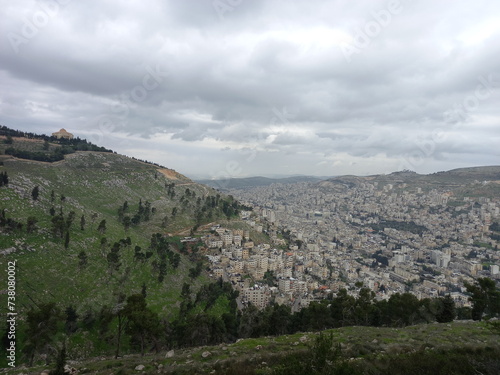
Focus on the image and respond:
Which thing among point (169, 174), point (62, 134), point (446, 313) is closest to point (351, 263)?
point (446, 313)

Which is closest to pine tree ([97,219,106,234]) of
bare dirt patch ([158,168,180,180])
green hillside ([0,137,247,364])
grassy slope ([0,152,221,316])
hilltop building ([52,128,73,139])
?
green hillside ([0,137,247,364])

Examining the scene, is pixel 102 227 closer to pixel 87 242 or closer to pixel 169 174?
pixel 87 242

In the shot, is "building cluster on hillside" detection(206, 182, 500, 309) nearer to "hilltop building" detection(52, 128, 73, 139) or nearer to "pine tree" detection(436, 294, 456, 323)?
"pine tree" detection(436, 294, 456, 323)

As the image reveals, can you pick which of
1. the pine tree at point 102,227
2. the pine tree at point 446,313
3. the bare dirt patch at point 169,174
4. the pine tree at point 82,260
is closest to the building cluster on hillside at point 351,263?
the pine tree at point 102,227

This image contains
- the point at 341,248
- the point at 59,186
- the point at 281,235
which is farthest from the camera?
the point at 341,248

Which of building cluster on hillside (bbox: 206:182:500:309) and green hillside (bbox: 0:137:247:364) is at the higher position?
green hillside (bbox: 0:137:247:364)

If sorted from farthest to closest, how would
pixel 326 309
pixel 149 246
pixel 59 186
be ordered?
pixel 59 186
pixel 149 246
pixel 326 309

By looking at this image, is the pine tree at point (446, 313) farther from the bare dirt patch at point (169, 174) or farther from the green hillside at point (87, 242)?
the bare dirt patch at point (169, 174)

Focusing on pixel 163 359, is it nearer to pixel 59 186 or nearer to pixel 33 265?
pixel 33 265

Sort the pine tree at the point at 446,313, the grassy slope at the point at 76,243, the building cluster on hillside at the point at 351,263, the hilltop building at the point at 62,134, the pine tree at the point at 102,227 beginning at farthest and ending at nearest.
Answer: the hilltop building at the point at 62,134, the building cluster on hillside at the point at 351,263, the pine tree at the point at 102,227, the grassy slope at the point at 76,243, the pine tree at the point at 446,313

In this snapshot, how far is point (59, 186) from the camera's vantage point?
80.7 meters

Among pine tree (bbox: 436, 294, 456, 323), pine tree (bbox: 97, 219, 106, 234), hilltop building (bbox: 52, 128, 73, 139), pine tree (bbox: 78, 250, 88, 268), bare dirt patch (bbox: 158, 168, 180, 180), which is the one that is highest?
hilltop building (bbox: 52, 128, 73, 139)

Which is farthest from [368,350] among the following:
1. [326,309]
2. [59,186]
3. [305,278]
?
[59,186]

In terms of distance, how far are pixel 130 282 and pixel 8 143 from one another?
90.9 meters
